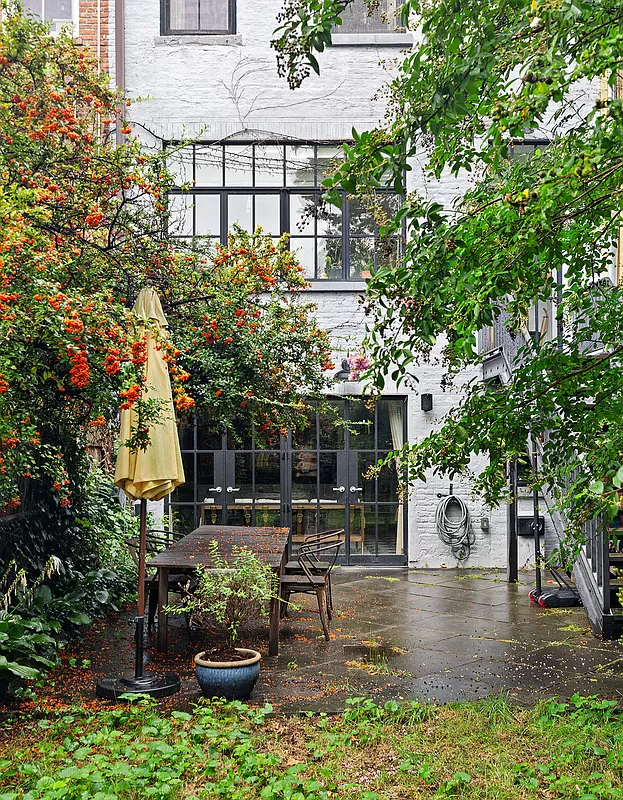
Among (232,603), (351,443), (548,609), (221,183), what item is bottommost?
(548,609)

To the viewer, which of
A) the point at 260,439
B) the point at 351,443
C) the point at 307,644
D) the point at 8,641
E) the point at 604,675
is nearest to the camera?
the point at 8,641

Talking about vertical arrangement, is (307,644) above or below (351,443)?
below

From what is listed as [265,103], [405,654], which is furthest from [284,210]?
[405,654]

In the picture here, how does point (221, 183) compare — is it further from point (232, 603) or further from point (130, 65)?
point (232, 603)

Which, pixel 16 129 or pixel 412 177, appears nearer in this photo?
pixel 16 129

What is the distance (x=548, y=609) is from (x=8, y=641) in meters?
5.44

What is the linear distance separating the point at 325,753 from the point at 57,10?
10.3 meters

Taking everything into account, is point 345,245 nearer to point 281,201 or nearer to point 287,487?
point 281,201

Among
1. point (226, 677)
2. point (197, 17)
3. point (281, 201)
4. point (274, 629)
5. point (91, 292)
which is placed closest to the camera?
point (226, 677)

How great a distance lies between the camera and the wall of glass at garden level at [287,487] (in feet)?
36.8

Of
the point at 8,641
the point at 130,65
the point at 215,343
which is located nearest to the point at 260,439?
the point at 215,343

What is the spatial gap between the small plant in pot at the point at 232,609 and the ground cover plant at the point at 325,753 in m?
0.16

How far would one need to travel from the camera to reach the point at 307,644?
680 centimetres

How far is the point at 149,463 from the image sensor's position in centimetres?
557
